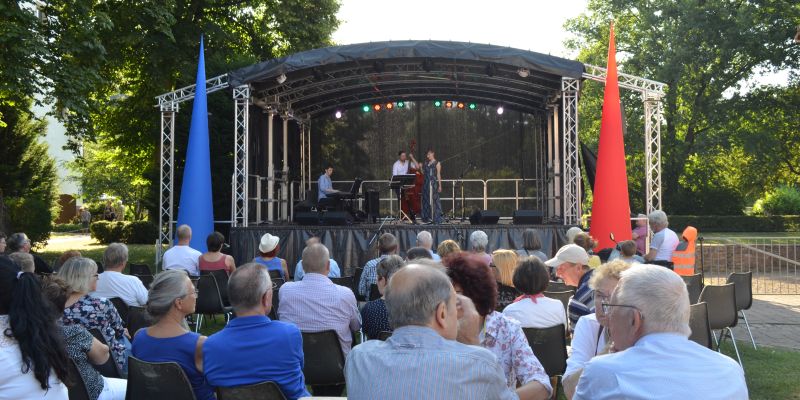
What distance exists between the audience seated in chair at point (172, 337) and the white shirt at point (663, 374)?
196 cm

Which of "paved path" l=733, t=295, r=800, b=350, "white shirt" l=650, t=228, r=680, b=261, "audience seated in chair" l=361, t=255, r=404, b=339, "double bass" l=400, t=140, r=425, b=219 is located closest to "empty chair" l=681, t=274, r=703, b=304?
"white shirt" l=650, t=228, r=680, b=261

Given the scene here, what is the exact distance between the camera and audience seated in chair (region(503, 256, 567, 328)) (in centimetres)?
413

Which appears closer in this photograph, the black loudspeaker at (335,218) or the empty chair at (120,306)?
the empty chair at (120,306)

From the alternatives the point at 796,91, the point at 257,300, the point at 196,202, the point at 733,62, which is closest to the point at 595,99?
the point at 733,62

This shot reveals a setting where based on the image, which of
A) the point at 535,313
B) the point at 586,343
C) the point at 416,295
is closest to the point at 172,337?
the point at 416,295

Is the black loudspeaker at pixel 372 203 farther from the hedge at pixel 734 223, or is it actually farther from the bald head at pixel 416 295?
the hedge at pixel 734 223

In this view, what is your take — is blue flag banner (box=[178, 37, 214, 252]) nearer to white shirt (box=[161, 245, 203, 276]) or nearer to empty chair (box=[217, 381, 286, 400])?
white shirt (box=[161, 245, 203, 276])

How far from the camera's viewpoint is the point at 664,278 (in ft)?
7.44

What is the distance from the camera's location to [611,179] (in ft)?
37.4

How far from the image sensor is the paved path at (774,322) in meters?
8.72

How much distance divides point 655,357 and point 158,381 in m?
2.12

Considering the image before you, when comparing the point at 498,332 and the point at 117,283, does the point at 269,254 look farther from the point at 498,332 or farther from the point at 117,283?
the point at 498,332

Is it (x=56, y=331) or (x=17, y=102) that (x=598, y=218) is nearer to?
(x=56, y=331)

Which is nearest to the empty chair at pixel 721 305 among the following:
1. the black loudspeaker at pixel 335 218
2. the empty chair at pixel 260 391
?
the empty chair at pixel 260 391
